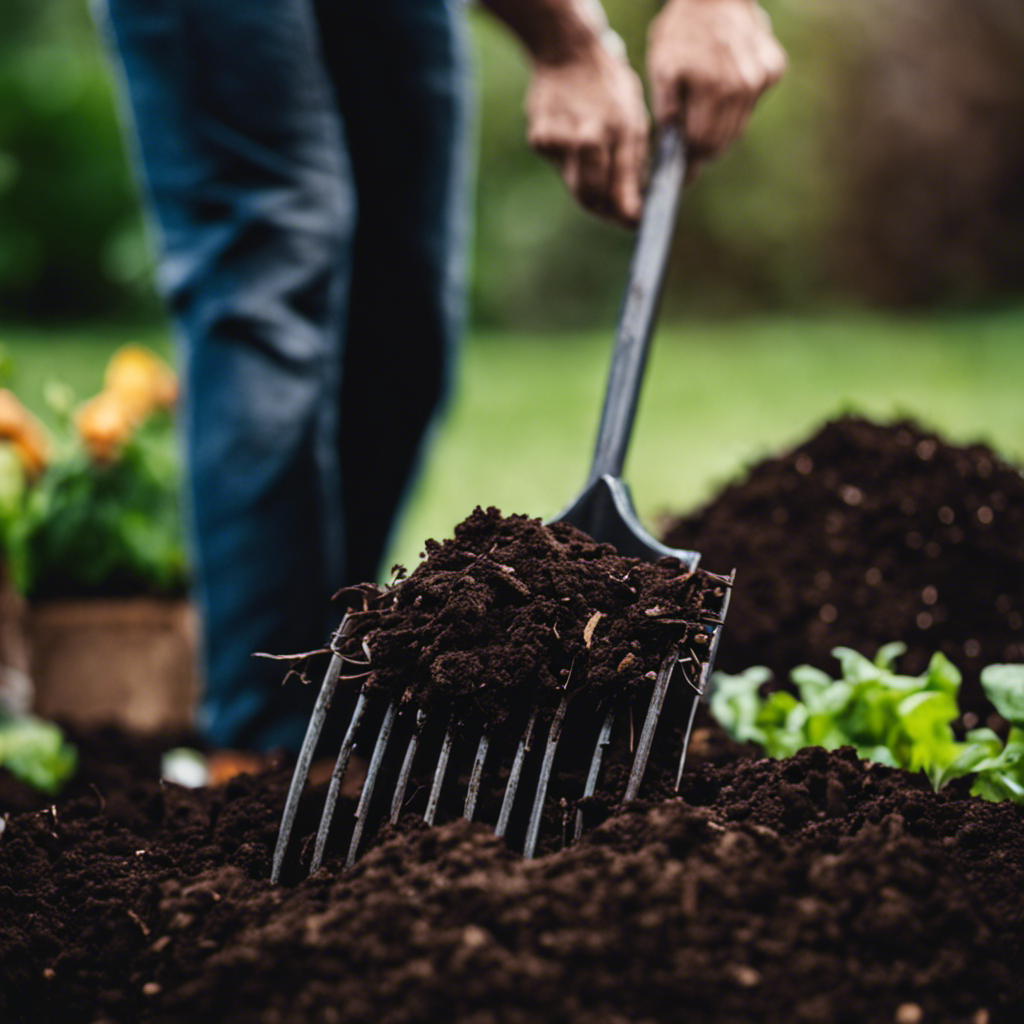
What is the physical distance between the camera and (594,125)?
1.89 meters

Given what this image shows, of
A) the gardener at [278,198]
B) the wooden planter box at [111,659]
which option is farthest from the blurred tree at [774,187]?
the gardener at [278,198]

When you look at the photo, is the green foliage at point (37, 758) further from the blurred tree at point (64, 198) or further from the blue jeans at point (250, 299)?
the blurred tree at point (64, 198)

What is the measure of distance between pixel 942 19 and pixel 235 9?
30.6 ft

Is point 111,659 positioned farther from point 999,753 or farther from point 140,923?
point 999,753

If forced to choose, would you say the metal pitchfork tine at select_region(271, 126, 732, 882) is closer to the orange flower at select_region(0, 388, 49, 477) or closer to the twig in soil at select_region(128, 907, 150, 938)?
the twig in soil at select_region(128, 907, 150, 938)

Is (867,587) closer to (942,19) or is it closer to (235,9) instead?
(235,9)

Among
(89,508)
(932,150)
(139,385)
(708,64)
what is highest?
(932,150)

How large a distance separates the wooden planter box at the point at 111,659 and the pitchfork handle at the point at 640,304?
1457 millimetres

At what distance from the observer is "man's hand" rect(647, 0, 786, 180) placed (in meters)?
1.85

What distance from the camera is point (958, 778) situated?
135 centimetres

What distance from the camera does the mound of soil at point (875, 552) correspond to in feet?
5.95

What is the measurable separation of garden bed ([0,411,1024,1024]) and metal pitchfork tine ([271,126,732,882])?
5cm

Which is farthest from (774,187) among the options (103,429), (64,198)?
(103,429)

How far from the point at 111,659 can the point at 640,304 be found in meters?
1.61
